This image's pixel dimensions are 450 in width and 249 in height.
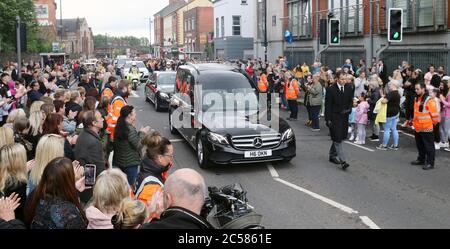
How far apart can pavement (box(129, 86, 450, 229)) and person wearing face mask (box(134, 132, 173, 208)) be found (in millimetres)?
2371

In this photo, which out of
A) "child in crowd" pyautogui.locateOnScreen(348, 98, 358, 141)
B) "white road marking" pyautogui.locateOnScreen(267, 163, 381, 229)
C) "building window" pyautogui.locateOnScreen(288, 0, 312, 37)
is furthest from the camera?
"building window" pyautogui.locateOnScreen(288, 0, 312, 37)

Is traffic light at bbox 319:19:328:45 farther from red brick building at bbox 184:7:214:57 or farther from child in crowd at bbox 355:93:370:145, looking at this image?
red brick building at bbox 184:7:214:57

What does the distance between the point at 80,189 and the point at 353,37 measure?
2493 centimetres

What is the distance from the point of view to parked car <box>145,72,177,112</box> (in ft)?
68.0

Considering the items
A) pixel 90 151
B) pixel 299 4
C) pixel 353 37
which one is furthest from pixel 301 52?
pixel 90 151

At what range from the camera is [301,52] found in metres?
35.5

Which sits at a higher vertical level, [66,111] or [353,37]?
[353,37]

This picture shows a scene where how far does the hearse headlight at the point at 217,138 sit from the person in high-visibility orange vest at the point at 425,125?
399 centimetres

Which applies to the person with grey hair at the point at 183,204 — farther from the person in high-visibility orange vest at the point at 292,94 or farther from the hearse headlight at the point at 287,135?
the person in high-visibility orange vest at the point at 292,94

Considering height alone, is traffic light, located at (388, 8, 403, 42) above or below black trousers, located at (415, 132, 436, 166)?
above

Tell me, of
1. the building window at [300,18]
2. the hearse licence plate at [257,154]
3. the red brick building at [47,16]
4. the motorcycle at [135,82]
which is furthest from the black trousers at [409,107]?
the red brick building at [47,16]

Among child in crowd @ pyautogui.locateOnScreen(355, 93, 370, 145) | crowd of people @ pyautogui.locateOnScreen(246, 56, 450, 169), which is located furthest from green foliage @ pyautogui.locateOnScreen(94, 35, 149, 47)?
child in crowd @ pyautogui.locateOnScreen(355, 93, 370, 145)
